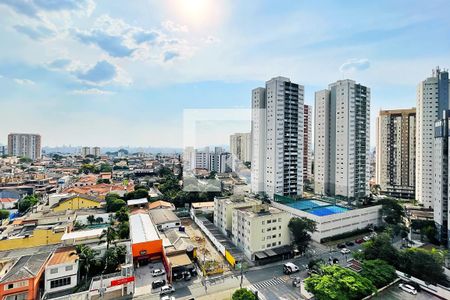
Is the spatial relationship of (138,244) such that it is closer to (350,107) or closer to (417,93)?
(350,107)

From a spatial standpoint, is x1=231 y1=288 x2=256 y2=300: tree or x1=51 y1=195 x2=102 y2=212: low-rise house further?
x1=51 y1=195 x2=102 y2=212: low-rise house

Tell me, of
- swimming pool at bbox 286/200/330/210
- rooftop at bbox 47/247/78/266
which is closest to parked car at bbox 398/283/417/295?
swimming pool at bbox 286/200/330/210

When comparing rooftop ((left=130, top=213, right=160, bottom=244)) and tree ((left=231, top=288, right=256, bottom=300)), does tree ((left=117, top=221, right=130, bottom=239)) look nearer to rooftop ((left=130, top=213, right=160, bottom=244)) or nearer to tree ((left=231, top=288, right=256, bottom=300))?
rooftop ((left=130, top=213, right=160, bottom=244))

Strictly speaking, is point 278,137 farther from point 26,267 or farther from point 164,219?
point 26,267

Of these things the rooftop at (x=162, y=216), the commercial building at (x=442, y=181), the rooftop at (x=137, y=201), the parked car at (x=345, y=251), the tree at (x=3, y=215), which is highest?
the commercial building at (x=442, y=181)

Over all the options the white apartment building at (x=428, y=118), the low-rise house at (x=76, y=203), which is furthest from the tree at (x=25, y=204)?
the white apartment building at (x=428, y=118)

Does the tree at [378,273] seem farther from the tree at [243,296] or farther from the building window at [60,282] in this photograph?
the building window at [60,282]

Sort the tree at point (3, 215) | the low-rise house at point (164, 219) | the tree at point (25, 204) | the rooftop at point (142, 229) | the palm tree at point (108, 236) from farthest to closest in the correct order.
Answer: the tree at point (25, 204) → the tree at point (3, 215) → the low-rise house at point (164, 219) → the rooftop at point (142, 229) → the palm tree at point (108, 236)
